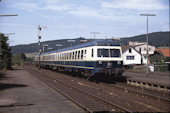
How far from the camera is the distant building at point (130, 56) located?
67125mm

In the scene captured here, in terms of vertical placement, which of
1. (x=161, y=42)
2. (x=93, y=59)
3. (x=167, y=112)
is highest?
(x=161, y=42)

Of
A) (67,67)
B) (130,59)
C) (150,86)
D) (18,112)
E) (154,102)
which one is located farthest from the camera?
(130,59)

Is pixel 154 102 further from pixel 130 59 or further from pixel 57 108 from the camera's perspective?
pixel 130 59

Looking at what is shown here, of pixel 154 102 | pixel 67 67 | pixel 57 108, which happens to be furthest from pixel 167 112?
pixel 67 67

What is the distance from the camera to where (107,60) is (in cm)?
1886

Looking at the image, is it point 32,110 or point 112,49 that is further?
point 112,49

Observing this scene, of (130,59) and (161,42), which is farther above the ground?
(161,42)

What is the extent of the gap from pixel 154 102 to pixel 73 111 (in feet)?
13.9

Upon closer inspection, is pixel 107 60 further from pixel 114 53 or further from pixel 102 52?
pixel 114 53

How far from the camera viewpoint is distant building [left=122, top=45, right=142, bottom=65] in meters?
67.1

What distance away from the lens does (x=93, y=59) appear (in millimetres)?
18891

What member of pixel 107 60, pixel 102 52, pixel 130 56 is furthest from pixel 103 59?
pixel 130 56

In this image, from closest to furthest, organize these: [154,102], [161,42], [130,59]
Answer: [154,102]
[130,59]
[161,42]

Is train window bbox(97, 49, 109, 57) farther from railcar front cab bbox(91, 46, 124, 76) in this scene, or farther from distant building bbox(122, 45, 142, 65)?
distant building bbox(122, 45, 142, 65)
